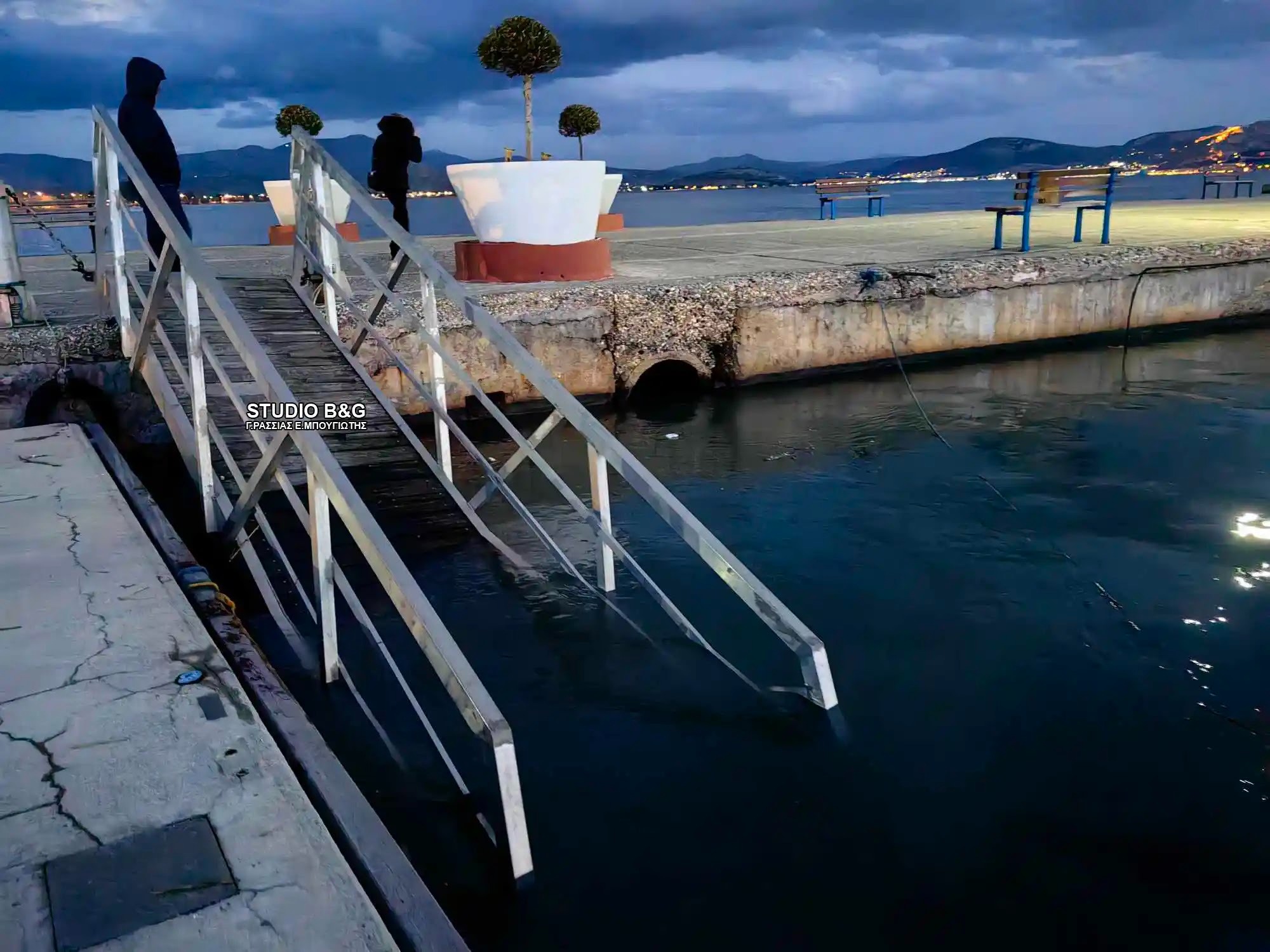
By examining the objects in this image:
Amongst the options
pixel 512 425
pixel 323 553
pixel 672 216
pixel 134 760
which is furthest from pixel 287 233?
pixel 672 216

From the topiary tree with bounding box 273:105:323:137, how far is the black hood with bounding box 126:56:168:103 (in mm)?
8442

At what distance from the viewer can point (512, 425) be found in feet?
14.1

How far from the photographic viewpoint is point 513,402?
7828 mm

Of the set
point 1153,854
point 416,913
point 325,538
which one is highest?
point 325,538

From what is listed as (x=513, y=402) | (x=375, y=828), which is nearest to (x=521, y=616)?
(x=375, y=828)

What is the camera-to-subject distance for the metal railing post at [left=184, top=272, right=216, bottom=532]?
4086mm

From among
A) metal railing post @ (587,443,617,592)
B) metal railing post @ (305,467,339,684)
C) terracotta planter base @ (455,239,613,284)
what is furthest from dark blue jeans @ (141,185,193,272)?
metal railing post @ (305,467,339,684)

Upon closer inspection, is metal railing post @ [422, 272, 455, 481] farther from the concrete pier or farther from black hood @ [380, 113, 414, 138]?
black hood @ [380, 113, 414, 138]

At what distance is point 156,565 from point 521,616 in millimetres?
1474

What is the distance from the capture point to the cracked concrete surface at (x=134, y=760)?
6.05 feet

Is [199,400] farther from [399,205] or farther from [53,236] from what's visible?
[399,205]

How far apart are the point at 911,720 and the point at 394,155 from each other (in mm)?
6933

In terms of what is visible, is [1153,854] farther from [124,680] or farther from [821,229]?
[821,229]

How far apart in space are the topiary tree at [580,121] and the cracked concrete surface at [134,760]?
1409 centimetres
